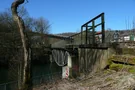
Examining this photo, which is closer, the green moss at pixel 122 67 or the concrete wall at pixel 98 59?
the green moss at pixel 122 67

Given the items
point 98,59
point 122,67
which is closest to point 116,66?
point 122,67

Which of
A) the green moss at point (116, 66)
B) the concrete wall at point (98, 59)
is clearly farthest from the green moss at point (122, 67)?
the concrete wall at point (98, 59)

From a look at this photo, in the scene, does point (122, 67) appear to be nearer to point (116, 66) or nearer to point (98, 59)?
point (116, 66)

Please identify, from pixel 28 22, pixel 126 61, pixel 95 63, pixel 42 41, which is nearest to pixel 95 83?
pixel 126 61

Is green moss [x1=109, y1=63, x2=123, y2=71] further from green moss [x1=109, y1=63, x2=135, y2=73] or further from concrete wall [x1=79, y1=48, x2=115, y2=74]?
concrete wall [x1=79, y1=48, x2=115, y2=74]

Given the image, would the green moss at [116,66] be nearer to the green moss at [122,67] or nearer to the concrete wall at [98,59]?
the green moss at [122,67]

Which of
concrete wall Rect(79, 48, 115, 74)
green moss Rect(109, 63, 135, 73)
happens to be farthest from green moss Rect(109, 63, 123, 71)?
concrete wall Rect(79, 48, 115, 74)

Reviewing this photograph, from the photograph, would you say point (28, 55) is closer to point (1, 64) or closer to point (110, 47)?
point (110, 47)

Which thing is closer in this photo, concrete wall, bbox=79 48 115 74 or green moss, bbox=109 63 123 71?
green moss, bbox=109 63 123 71

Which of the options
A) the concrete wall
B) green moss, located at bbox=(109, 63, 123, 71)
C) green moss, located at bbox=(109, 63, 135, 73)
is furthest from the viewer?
the concrete wall

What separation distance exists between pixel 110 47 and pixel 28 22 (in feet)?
105

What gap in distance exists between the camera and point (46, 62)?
40719 millimetres

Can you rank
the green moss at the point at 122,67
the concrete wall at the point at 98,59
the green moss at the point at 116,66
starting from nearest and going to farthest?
the green moss at the point at 122,67 < the green moss at the point at 116,66 < the concrete wall at the point at 98,59

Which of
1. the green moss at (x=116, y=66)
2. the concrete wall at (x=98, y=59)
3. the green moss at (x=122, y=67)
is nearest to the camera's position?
the green moss at (x=122, y=67)
